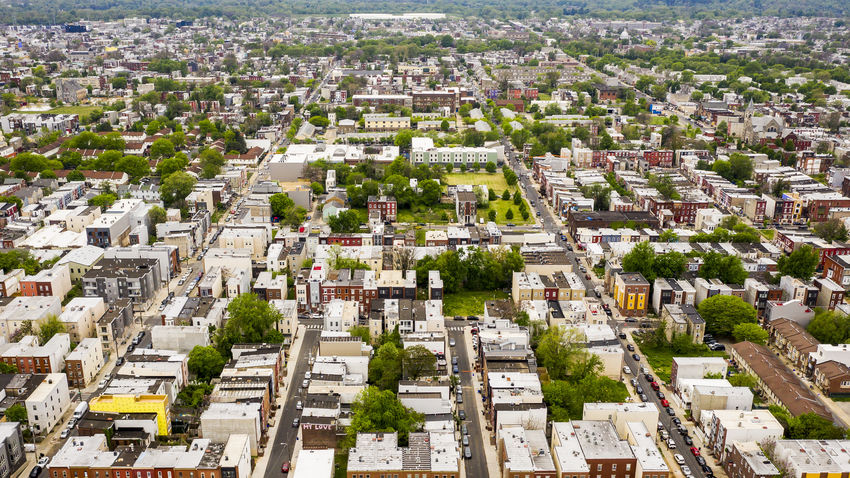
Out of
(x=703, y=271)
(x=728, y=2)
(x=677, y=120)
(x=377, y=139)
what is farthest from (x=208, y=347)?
(x=728, y=2)

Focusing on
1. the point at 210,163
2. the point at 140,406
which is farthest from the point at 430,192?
the point at 140,406

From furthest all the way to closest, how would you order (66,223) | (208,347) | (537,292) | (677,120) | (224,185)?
(677,120) → (224,185) → (66,223) → (537,292) → (208,347)

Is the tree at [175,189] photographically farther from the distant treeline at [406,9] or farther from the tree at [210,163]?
the distant treeline at [406,9]

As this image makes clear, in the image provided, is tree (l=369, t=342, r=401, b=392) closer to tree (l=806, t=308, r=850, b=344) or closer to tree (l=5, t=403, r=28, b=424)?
tree (l=5, t=403, r=28, b=424)

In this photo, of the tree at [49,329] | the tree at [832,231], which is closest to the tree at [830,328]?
the tree at [832,231]

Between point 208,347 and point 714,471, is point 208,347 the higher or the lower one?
the higher one

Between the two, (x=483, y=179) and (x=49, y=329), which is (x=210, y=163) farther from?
(x=49, y=329)

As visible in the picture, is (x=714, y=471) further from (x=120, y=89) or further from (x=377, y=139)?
(x=120, y=89)
